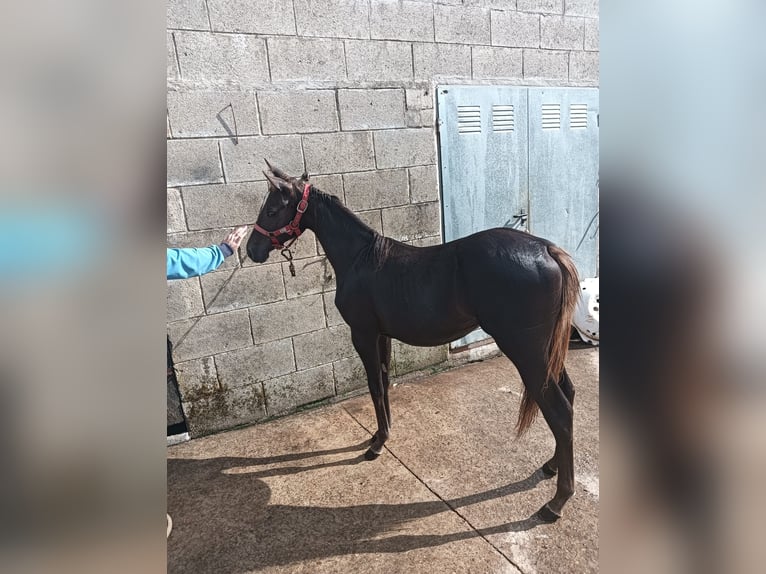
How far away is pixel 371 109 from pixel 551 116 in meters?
1.70

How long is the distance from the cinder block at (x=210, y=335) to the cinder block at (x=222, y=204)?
583 millimetres

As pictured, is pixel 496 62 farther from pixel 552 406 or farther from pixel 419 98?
pixel 552 406

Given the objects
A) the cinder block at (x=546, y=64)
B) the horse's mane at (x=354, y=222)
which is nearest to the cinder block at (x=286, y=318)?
the horse's mane at (x=354, y=222)

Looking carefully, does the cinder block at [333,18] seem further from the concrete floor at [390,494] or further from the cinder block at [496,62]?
the concrete floor at [390,494]

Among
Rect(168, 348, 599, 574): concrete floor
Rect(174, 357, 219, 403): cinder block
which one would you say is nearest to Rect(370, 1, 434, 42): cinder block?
Rect(174, 357, 219, 403): cinder block

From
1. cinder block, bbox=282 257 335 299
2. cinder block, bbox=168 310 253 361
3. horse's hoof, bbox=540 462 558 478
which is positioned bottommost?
horse's hoof, bbox=540 462 558 478

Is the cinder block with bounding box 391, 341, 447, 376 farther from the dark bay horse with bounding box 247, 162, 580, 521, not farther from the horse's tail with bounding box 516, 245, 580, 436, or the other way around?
the horse's tail with bounding box 516, 245, 580, 436

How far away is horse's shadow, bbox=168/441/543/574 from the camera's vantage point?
1966 millimetres

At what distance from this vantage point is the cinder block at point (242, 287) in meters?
2.86

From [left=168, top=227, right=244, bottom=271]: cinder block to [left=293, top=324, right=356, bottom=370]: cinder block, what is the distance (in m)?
0.69
